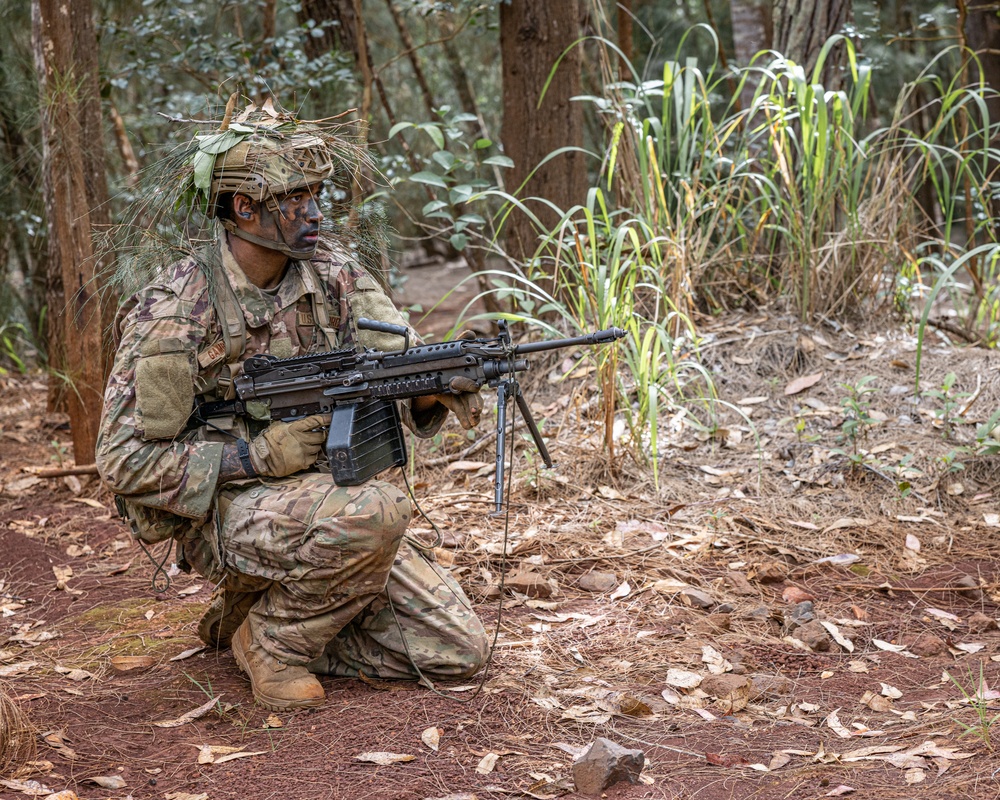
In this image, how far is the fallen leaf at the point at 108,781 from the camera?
8.27 feet

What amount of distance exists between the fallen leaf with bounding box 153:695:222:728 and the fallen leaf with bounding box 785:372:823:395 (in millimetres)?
3016

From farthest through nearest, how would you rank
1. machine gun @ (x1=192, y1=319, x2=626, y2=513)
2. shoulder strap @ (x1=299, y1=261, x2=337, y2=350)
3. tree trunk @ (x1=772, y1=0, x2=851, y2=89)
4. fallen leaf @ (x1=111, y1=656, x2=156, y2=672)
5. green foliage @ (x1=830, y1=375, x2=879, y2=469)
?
tree trunk @ (x1=772, y1=0, x2=851, y2=89)
green foliage @ (x1=830, y1=375, x2=879, y2=469)
fallen leaf @ (x1=111, y1=656, x2=156, y2=672)
shoulder strap @ (x1=299, y1=261, x2=337, y2=350)
machine gun @ (x1=192, y1=319, x2=626, y2=513)

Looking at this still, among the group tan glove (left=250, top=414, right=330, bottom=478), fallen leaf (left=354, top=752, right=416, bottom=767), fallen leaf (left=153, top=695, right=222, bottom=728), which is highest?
tan glove (left=250, top=414, right=330, bottom=478)

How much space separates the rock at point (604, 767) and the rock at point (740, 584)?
4.11ft

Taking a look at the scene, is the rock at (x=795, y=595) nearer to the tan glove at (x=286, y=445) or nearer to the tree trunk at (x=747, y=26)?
the tan glove at (x=286, y=445)

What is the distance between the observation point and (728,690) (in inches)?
115

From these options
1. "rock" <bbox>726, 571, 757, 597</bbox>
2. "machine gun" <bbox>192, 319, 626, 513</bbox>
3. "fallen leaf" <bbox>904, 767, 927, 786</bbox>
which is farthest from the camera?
"rock" <bbox>726, 571, 757, 597</bbox>

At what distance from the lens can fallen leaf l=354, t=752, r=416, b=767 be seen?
8.50ft

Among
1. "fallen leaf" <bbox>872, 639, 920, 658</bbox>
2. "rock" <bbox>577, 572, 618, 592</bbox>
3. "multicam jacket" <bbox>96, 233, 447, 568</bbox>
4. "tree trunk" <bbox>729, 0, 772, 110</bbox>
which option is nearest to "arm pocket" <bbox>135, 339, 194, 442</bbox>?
"multicam jacket" <bbox>96, 233, 447, 568</bbox>

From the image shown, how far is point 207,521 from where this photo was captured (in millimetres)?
3037


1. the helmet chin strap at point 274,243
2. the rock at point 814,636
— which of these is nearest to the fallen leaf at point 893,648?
the rock at point 814,636

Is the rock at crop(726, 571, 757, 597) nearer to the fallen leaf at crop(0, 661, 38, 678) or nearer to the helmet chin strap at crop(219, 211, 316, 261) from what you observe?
the helmet chin strap at crop(219, 211, 316, 261)

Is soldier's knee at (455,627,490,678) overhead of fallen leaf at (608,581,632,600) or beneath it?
overhead

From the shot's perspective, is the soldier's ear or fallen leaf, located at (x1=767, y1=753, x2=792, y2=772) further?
the soldier's ear
